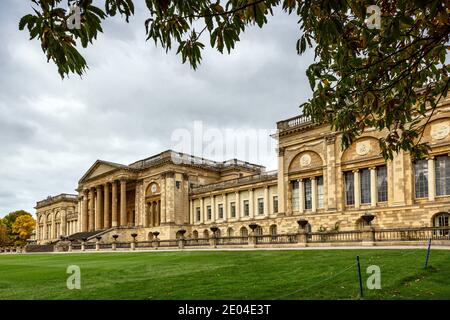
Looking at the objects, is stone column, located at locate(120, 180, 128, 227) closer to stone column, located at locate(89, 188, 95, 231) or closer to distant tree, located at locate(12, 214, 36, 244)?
stone column, located at locate(89, 188, 95, 231)

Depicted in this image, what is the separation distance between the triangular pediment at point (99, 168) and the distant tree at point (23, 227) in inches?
1959

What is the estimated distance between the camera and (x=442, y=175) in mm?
36438

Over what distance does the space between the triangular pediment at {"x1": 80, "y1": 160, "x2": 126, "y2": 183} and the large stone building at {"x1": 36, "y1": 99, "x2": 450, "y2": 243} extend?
0.18 metres

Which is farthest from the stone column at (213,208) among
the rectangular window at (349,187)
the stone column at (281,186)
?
the rectangular window at (349,187)

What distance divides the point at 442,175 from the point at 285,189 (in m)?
16.9

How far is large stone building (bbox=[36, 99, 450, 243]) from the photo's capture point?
37375 mm

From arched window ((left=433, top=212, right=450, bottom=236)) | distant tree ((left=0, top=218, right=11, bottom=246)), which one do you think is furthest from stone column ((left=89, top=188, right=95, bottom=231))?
arched window ((left=433, top=212, right=450, bottom=236))

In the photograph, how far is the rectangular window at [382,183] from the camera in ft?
133

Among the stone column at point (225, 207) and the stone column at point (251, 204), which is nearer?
the stone column at point (251, 204)

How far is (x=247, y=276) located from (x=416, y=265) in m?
6.01

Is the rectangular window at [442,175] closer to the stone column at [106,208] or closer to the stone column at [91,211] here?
the stone column at [106,208]

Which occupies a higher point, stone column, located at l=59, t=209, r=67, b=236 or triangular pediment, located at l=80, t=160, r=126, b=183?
triangular pediment, located at l=80, t=160, r=126, b=183
